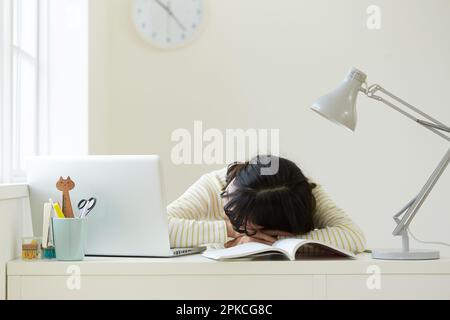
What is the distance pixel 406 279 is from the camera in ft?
4.35

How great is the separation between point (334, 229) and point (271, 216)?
0.52ft

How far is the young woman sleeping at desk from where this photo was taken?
1429 millimetres

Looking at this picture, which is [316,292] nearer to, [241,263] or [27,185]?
[241,263]

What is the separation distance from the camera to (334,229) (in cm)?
149

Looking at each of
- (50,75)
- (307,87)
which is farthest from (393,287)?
(307,87)

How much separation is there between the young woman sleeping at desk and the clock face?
165 cm

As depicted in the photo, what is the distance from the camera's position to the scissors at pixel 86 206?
1421mm

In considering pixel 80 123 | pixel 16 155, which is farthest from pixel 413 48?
pixel 16 155

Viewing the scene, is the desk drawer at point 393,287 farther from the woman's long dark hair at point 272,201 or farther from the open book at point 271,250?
the woman's long dark hair at point 272,201

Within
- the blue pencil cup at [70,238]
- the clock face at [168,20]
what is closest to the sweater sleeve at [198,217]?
the blue pencil cup at [70,238]

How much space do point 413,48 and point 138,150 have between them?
132 cm

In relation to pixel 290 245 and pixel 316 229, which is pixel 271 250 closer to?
pixel 290 245
